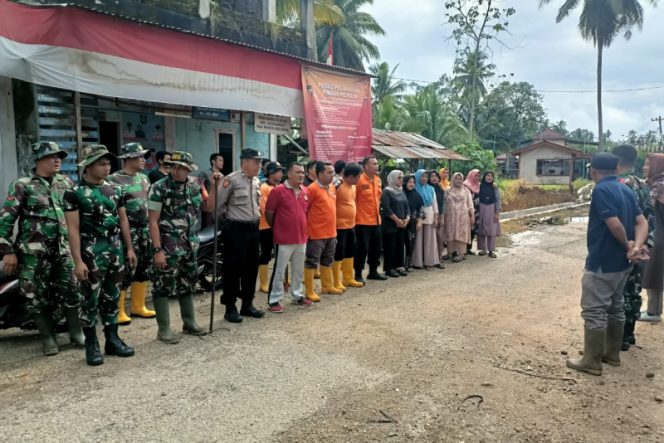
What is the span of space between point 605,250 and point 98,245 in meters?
4.04

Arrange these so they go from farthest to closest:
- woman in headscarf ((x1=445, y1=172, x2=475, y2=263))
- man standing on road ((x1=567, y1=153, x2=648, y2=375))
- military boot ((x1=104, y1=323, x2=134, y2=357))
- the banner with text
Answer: the banner with text
woman in headscarf ((x1=445, y1=172, x2=475, y2=263))
military boot ((x1=104, y1=323, x2=134, y2=357))
man standing on road ((x1=567, y1=153, x2=648, y2=375))

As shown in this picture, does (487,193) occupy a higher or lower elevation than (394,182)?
lower

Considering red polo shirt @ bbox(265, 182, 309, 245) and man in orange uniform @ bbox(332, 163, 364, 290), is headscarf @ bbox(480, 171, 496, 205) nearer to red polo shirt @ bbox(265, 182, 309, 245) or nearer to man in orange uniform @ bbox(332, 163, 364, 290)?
man in orange uniform @ bbox(332, 163, 364, 290)

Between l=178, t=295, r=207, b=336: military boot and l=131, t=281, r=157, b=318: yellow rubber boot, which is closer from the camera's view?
l=178, t=295, r=207, b=336: military boot

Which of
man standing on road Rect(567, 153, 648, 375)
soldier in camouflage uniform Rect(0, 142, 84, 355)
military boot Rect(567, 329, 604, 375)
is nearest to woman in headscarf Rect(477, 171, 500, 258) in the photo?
man standing on road Rect(567, 153, 648, 375)

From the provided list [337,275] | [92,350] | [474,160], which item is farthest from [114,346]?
[474,160]

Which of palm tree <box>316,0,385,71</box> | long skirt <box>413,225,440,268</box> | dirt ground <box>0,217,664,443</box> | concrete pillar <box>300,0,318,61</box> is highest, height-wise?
palm tree <box>316,0,385,71</box>

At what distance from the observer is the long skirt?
8023 millimetres

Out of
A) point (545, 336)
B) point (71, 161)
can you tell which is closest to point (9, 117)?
point (71, 161)

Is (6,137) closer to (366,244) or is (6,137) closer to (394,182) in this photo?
(366,244)

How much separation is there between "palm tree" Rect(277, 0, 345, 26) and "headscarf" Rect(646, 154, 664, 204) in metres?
11.5

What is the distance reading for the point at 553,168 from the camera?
3519 centimetres

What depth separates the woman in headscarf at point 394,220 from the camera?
7277 mm

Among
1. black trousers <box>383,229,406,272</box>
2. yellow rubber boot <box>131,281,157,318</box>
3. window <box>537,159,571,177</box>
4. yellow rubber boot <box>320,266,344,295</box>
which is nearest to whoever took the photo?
yellow rubber boot <box>131,281,157,318</box>
